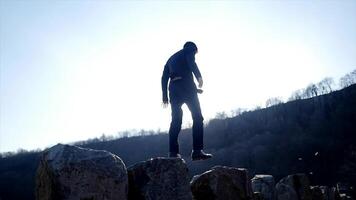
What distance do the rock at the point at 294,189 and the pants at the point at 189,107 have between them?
3189mm

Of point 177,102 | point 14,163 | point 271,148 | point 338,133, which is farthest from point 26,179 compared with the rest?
point 177,102

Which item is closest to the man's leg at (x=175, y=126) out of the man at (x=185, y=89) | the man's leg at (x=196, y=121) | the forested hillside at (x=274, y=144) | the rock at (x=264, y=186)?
the man at (x=185, y=89)

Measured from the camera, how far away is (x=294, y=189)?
1030cm

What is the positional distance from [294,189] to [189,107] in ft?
12.1

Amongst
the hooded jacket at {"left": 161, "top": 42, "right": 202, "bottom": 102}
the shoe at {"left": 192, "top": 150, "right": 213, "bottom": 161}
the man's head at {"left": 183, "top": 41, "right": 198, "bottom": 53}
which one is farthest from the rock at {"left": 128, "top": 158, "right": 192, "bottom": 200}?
the man's head at {"left": 183, "top": 41, "right": 198, "bottom": 53}

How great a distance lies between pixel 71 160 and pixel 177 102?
4.27 meters

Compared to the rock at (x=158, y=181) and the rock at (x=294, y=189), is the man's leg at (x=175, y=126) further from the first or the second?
the rock at (x=294, y=189)

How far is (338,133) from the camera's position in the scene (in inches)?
5812

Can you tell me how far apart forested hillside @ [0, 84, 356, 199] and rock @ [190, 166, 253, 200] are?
11133 cm

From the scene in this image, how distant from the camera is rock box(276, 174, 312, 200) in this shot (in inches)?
403

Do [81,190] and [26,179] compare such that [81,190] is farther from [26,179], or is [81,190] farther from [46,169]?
[26,179]

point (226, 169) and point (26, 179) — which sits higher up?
point (226, 169)

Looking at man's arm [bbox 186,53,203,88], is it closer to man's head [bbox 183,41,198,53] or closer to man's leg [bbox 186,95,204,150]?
man's head [bbox 183,41,198,53]

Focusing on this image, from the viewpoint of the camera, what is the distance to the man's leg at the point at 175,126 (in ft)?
26.2
